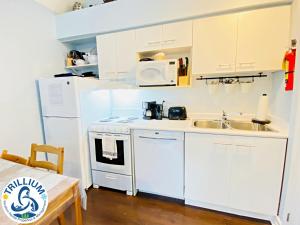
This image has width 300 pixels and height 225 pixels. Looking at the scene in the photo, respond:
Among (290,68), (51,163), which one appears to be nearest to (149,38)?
(290,68)

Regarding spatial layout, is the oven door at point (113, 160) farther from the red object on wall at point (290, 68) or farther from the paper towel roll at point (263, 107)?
the red object on wall at point (290, 68)

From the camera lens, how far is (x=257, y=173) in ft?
5.12

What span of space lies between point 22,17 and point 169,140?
7.78 feet

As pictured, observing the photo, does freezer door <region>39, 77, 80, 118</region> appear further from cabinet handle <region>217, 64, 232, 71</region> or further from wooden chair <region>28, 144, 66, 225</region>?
cabinet handle <region>217, 64, 232, 71</region>

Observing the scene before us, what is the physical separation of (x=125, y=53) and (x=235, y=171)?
6.42 feet

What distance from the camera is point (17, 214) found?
30.2 inches

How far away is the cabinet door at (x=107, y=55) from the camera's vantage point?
2260 mm

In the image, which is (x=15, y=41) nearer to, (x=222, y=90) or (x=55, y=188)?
(x=55, y=188)

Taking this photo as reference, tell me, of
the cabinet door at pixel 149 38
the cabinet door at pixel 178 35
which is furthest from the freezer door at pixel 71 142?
the cabinet door at pixel 178 35

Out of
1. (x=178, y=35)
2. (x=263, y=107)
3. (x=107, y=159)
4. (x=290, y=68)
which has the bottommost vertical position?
(x=107, y=159)

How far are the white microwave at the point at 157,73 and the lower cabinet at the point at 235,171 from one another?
722mm

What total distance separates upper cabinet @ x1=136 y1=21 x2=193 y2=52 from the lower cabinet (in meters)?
1.14

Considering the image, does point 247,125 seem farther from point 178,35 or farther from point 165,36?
point 165,36

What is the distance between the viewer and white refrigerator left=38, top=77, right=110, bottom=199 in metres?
1.98
